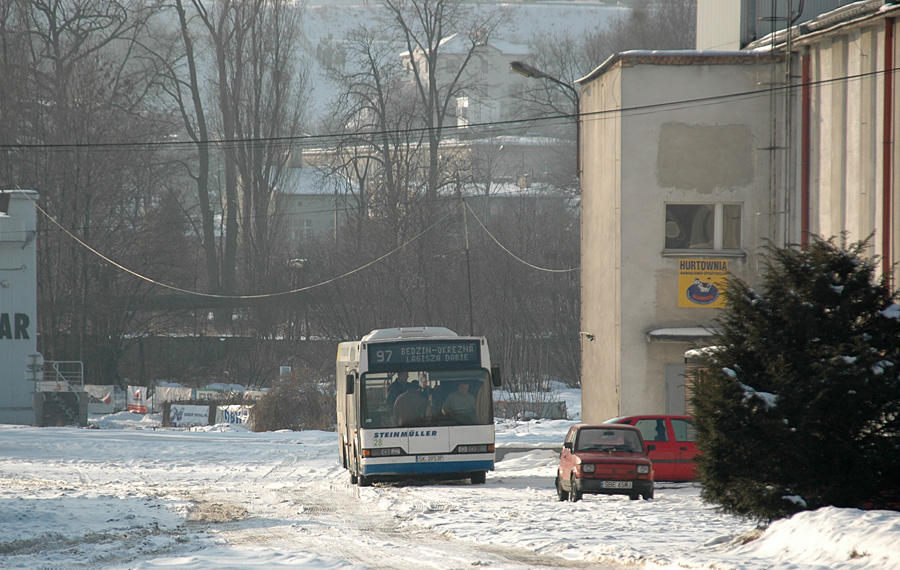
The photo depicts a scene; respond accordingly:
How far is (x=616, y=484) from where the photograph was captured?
54.5 feet

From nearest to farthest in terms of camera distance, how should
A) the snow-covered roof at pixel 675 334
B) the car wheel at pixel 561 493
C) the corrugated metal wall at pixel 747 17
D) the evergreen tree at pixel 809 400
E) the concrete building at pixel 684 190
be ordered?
the evergreen tree at pixel 809 400
the car wheel at pixel 561 493
the snow-covered roof at pixel 675 334
the concrete building at pixel 684 190
the corrugated metal wall at pixel 747 17

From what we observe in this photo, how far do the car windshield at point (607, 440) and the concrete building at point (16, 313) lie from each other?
29.1m

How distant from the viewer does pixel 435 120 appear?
6100 cm

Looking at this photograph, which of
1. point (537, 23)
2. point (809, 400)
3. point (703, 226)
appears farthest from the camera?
point (537, 23)

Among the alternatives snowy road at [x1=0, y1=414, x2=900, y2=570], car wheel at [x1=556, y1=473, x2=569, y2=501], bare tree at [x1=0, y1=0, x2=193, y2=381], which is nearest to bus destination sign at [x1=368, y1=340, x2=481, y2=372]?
snowy road at [x1=0, y1=414, x2=900, y2=570]

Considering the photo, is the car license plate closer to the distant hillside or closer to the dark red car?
the dark red car

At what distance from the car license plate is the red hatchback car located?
318 cm

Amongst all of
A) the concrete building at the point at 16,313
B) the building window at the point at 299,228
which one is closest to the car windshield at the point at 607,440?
the concrete building at the point at 16,313

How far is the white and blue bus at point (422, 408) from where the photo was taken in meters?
19.7

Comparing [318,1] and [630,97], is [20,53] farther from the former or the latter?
[318,1]

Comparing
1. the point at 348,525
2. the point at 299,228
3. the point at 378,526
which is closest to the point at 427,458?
the point at 348,525

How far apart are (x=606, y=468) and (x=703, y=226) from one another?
8947 millimetres

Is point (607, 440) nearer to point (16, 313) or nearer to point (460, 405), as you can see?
point (460, 405)

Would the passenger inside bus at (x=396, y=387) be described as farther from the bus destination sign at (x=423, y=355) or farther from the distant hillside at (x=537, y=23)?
the distant hillside at (x=537, y=23)
